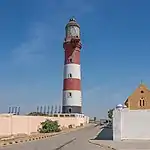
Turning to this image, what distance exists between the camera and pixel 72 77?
59875mm

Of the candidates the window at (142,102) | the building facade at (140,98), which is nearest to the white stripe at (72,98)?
the building facade at (140,98)

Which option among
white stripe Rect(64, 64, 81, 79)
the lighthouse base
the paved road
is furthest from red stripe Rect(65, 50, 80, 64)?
the paved road

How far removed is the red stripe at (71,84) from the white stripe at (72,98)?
23.0 inches

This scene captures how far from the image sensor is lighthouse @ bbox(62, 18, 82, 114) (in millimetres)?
59625

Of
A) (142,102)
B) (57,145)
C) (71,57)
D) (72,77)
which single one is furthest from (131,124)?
(71,57)

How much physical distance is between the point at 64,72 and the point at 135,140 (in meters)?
35.2

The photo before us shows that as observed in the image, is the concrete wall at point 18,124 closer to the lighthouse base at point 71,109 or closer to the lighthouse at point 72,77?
the lighthouse at point 72,77

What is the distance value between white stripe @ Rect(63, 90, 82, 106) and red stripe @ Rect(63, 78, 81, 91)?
0.58m

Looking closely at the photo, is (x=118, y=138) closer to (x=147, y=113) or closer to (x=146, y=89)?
(x=147, y=113)

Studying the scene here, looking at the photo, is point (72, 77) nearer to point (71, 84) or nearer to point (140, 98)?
point (71, 84)

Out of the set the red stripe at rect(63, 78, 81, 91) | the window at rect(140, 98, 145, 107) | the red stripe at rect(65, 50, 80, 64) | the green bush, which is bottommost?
the green bush

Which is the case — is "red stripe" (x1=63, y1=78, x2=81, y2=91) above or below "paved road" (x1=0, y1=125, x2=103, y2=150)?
above

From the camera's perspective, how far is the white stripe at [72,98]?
59.4 m

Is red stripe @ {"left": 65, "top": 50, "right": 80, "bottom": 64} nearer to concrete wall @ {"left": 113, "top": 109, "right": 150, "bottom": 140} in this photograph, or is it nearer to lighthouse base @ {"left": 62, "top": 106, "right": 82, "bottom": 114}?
lighthouse base @ {"left": 62, "top": 106, "right": 82, "bottom": 114}
